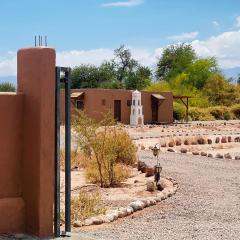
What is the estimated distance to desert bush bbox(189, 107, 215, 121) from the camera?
1914 inches

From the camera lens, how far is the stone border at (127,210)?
24.8 feet

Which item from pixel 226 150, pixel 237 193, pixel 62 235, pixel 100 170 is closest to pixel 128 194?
pixel 100 170

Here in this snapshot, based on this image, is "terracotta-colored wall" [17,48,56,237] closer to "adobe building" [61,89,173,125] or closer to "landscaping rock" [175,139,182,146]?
"landscaping rock" [175,139,182,146]

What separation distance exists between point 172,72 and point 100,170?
201ft

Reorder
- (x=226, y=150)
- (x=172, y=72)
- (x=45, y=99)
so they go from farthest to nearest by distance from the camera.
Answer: (x=172, y=72)
(x=226, y=150)
(x=45, y=99)

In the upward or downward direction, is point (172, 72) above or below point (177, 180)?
above

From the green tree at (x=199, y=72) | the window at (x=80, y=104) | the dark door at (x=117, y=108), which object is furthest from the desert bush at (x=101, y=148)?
the green tree at (x=199, y=72)

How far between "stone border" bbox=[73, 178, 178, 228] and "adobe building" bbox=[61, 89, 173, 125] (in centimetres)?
2421

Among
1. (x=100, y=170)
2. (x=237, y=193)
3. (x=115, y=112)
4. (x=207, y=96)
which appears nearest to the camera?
(x=237, y=193)

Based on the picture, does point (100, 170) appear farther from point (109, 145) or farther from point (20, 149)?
point (20, 149)

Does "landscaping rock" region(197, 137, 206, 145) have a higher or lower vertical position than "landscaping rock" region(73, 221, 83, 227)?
higher

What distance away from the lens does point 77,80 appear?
62.2 metres

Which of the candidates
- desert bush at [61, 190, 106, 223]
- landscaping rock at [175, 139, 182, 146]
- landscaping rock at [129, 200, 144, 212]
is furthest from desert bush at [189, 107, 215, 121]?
desert bush at [61, 190, 106, 223]

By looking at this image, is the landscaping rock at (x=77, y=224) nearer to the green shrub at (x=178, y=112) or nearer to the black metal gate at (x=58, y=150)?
the black metal gate at (x=58, y=150)
